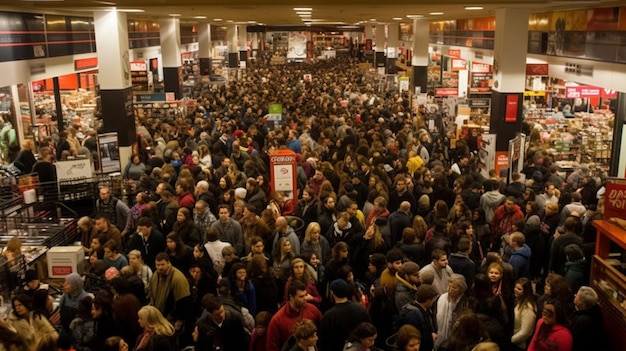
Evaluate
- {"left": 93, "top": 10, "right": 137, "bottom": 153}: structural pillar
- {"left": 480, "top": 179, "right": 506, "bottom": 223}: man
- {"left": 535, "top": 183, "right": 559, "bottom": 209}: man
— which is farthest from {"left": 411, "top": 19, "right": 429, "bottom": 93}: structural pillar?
{"left": 480, "top": 179, "right": 506, "bottom": 223}: man

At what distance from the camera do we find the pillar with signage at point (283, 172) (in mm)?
9867

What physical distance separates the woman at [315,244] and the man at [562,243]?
8.73 feet

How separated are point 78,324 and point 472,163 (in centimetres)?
790

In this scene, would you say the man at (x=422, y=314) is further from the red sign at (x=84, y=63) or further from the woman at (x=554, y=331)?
the red sign at (x=84, y=63)

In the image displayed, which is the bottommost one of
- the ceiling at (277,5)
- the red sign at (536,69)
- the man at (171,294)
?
the man at (171,294)

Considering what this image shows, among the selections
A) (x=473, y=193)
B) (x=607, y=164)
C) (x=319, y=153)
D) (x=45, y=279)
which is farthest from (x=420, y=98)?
(x=45, y=279)

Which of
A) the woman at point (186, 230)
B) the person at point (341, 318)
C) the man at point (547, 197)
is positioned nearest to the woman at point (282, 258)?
the woman at point (186, 230)

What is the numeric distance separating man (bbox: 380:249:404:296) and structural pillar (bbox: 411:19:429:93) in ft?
62.5

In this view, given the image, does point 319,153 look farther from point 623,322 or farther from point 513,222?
point 623,322

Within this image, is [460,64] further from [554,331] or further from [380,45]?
[554,331]

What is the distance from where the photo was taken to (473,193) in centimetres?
902

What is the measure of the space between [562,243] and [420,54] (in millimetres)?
18137

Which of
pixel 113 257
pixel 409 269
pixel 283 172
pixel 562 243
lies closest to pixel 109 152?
pixel 283 172

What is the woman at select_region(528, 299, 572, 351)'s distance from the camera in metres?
5.05
